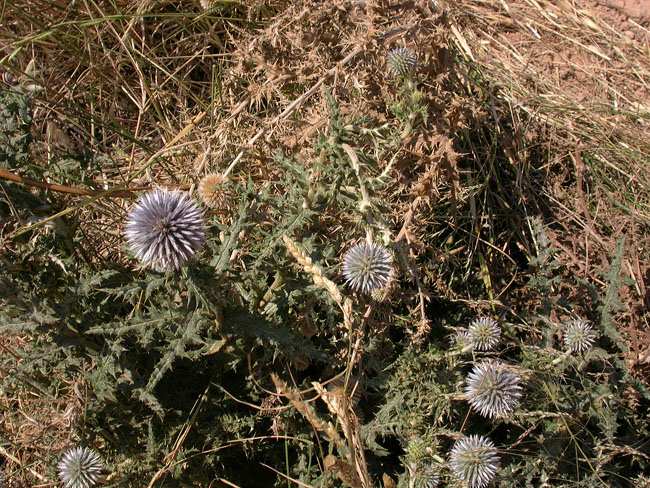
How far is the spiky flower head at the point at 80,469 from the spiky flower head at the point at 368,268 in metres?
0.96

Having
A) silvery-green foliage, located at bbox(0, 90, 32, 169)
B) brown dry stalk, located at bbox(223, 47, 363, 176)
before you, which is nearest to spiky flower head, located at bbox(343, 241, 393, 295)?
brown dry stalk, located at bbox(223, 47, 363, 176)

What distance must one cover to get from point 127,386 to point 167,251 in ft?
1.73

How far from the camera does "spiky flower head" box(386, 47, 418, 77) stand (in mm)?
2387

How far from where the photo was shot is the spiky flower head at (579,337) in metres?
2.23

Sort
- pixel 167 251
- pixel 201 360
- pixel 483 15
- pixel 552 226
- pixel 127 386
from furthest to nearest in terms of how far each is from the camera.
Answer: pixel 483 15, pixel 552 226, pixel 201 360, pixel 127 386, pixel 167 251

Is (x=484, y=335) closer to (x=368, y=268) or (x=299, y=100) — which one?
(x=368, y=268)

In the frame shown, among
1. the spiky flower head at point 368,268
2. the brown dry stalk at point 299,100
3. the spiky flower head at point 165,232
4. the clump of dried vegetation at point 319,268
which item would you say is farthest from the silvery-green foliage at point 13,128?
the spiky flower head at point 368,268

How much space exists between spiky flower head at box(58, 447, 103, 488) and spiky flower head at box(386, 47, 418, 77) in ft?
5.41

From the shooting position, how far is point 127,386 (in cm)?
198

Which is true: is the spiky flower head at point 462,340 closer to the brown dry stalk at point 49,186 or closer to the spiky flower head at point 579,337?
the spiky flower head at point 579,337

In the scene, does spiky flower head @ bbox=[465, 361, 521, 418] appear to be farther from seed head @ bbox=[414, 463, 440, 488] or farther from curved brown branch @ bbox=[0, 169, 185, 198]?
curved brown branch @ bbox=[0, 169, 185, 198]

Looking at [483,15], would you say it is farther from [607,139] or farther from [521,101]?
[607,139]

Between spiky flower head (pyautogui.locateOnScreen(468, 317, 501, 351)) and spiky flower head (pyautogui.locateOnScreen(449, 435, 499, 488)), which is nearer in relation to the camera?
spiky flower head (pyautogui.locateOnScreen(449, 435, 499, 488))

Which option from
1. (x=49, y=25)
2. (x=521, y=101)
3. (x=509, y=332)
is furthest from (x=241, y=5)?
(x=509, y=332)
